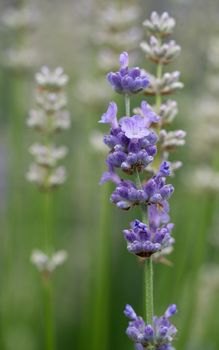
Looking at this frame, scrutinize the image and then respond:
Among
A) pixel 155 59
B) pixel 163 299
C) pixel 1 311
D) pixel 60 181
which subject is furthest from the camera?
pixel 1 311

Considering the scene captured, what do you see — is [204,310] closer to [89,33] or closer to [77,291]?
[77,291]

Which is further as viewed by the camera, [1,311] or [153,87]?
[1,311]

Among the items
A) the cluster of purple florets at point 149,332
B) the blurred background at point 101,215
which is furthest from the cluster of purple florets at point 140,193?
the blurred background at point 101,215

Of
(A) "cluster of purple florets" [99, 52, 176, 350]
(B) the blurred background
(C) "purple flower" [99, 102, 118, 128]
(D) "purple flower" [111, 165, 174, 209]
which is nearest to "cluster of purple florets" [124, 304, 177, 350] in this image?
(A) "cluster of purple florets" [99, 52, 176, 350]

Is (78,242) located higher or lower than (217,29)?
lower

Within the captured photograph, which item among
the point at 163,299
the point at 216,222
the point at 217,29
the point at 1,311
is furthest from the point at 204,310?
the point at 217,29

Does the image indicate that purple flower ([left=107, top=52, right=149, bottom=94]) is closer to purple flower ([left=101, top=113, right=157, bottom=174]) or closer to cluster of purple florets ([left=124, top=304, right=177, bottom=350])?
purple flower ([left=101, top=113, right=157, bottom=174])

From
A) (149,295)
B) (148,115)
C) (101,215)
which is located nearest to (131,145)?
(148,115)
